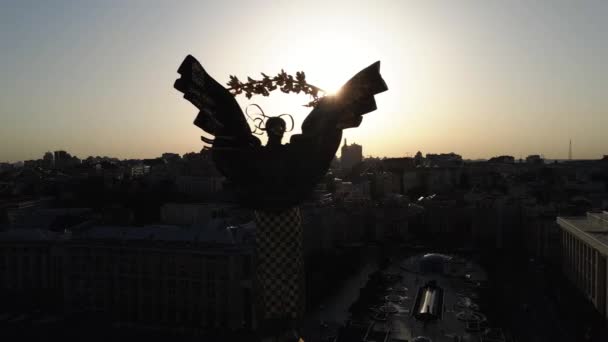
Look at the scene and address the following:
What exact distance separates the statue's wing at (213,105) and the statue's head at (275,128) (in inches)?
4.2

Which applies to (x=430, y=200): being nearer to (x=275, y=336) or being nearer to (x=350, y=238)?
(x=350, y=238)

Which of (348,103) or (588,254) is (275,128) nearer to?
(348,103)

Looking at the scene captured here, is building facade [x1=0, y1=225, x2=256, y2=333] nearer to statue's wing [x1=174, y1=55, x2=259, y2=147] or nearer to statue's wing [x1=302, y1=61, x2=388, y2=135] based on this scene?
statue's wing [x1=174, y1=55, x2=259, y2=147]

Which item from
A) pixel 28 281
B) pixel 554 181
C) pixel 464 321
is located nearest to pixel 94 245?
pixel 28 281

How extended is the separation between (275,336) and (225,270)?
14631mm

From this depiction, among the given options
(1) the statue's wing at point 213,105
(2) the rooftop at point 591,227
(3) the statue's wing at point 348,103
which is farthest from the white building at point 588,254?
(1) the statue's wing at point 213,105

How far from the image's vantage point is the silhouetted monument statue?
3293 mm

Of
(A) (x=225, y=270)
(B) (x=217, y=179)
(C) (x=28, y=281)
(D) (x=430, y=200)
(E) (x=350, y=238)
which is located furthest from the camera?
(B) (x=217, y=179)

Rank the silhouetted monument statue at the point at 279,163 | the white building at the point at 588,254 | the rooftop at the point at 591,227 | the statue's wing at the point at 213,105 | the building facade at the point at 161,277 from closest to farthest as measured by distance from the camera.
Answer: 1. the statue's wing at the point at 213,105
2. the silhouetted monument statue at the point at 279,163
3. the building facade at the point at 161,277
4. the white building at the point at 588,254
5. the rooftop at the point at 591,227

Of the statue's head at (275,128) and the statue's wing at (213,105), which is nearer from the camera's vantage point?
the statue's wing at (213,105)

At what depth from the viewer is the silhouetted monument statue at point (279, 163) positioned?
3.29 metres

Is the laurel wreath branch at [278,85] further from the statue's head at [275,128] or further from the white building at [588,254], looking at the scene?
the white building at [588,254]

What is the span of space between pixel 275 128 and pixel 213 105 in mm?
413

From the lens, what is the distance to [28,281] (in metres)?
21.1
